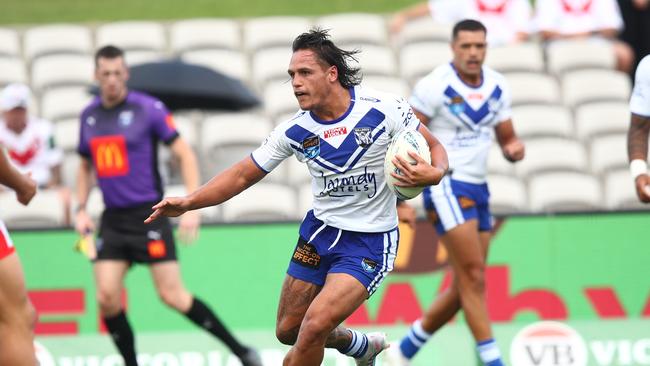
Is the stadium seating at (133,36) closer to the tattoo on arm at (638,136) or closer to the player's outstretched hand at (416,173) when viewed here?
the tattoo on arm at (638,136)

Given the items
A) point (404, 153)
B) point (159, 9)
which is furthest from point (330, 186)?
point (159, 9)

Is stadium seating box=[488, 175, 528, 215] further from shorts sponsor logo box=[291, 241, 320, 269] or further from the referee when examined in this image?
shorts sponsor logo box=[291, 241, 320, 269]

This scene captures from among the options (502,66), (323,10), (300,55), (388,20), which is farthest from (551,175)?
(323,10)

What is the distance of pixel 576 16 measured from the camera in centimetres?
1481

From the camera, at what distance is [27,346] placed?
6758 mm

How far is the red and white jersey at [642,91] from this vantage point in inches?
327

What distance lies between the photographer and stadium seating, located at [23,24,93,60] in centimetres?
1441

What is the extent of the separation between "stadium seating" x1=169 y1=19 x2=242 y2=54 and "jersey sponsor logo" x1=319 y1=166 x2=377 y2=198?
731 centimetres

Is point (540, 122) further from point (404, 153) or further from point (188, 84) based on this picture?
point (404, 153)

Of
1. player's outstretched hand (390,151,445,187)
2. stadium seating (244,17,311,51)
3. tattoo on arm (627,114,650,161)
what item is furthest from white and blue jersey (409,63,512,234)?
stadium seating (244,17,311,51)

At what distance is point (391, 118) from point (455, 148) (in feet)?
6.30

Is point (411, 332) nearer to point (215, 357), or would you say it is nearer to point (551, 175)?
point (215, 357)

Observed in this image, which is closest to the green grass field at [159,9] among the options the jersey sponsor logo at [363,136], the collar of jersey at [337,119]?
the collar of jersey at [337,119]

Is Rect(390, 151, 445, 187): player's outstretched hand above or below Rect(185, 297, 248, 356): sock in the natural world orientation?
above
